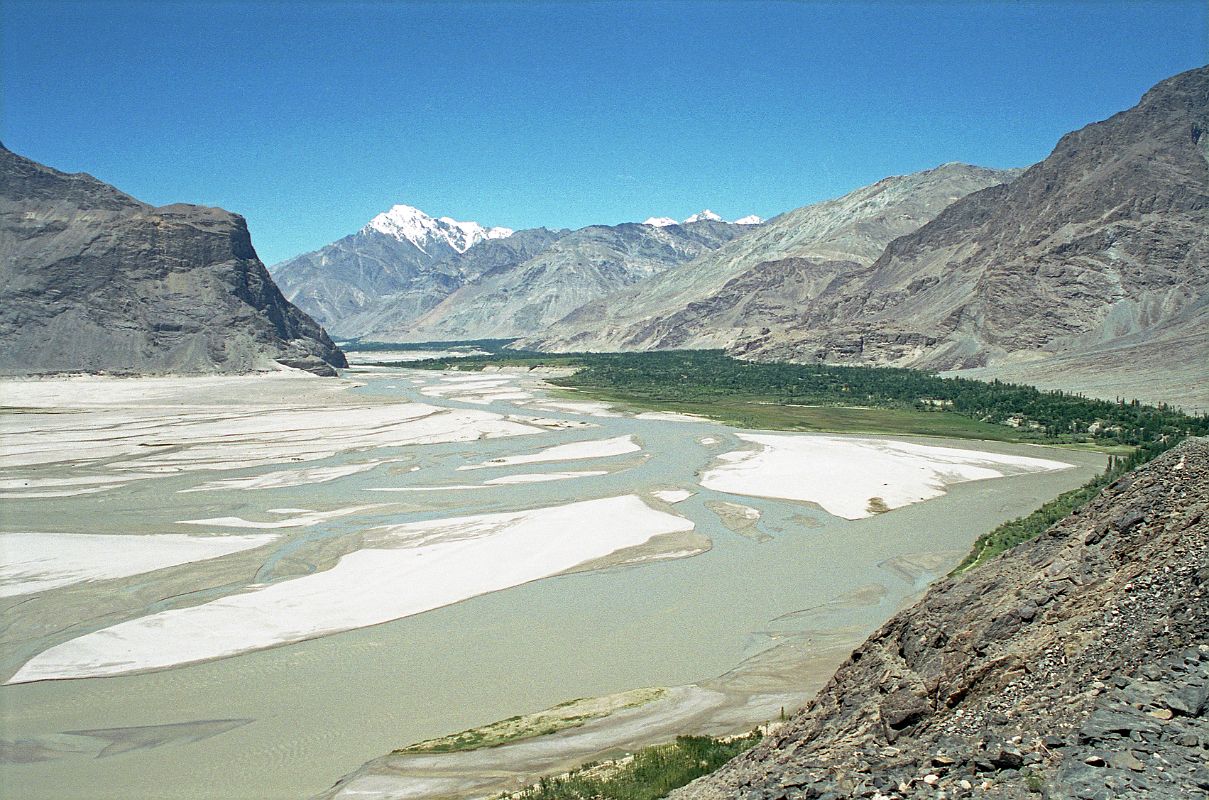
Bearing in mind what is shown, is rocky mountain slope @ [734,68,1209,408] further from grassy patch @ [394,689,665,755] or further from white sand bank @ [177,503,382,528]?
grassy patch @ [394,689,665,755]

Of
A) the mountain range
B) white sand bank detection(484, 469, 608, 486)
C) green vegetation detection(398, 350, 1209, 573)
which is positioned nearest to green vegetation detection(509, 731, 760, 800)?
green vegetation detection(398, 350, 1209, 573)

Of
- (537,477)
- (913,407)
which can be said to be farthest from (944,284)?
(537,477)

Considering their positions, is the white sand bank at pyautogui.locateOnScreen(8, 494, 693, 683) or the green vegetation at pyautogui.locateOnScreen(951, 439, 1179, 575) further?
the green vegetation at pyautogui.locateOnScreen(951, 439, 1179, 575)

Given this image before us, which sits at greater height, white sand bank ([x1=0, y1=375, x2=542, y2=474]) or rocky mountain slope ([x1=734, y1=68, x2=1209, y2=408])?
rocky mountain slope ([x1=734, y1=68, x2=1209, y2=408])

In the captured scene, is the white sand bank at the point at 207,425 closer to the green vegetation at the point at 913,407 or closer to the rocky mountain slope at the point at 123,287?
the rocky mountain slope at the point at 123,287

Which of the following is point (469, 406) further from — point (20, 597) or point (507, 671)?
point (507, 671)

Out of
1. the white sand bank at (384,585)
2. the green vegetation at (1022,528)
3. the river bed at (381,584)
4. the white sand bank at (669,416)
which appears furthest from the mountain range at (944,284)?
the white sand bank at (384,585)

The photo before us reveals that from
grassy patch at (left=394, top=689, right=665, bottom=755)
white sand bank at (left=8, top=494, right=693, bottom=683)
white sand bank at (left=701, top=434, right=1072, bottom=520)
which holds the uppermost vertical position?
white sand bank at (left=701, top=434, right=1072, bottom=520)
